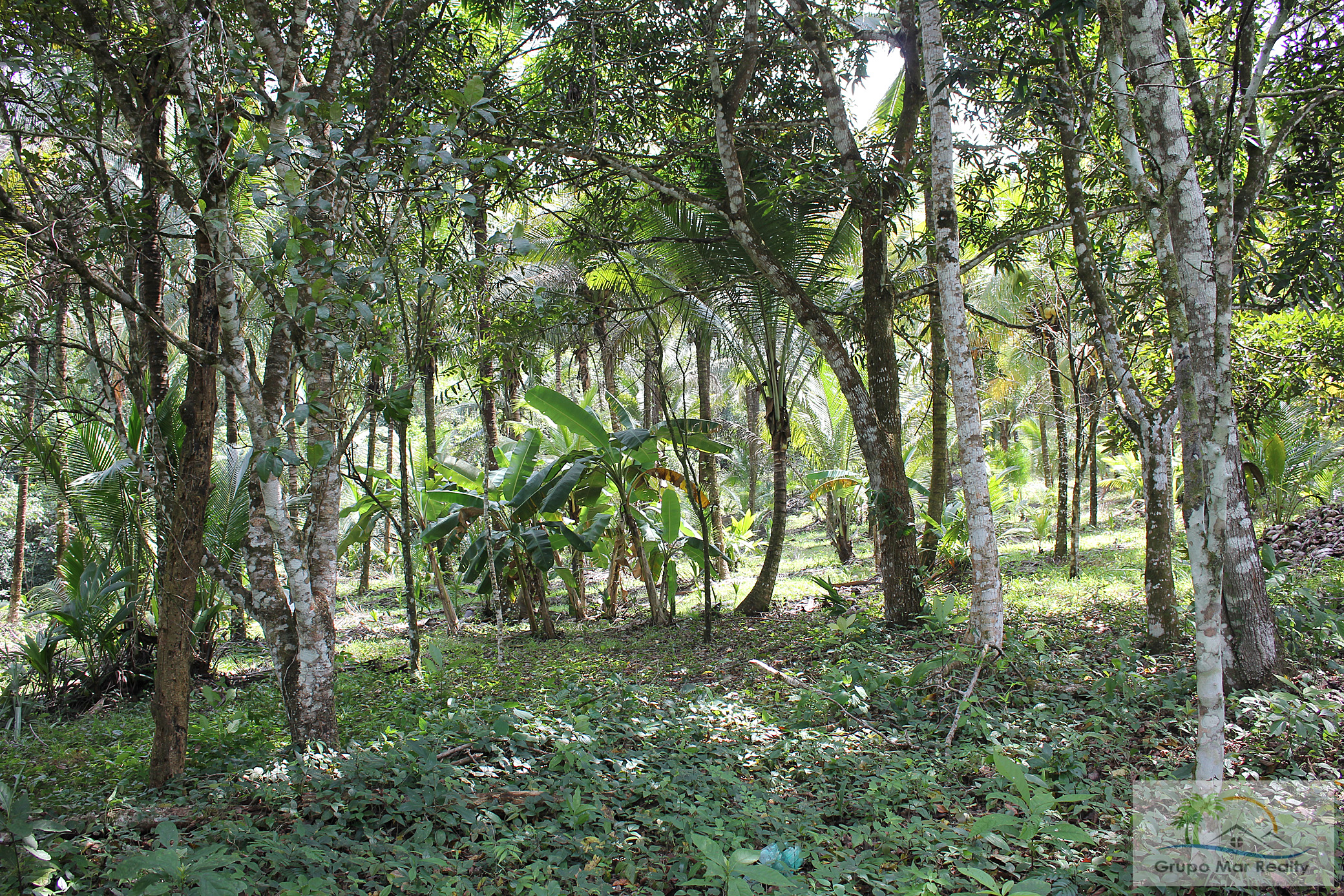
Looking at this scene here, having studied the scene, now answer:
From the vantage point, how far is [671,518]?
343 inches

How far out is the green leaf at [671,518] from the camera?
8680 millimetres

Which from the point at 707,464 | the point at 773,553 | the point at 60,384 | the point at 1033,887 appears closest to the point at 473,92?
the point at 60,384

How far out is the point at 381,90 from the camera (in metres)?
4.63

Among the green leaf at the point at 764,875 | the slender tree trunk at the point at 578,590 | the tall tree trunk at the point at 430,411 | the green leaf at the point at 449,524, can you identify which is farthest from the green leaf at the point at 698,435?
the green leaf at the point at 764,875

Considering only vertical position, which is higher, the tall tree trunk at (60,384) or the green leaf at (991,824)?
the tall tree trunk at (60,384)

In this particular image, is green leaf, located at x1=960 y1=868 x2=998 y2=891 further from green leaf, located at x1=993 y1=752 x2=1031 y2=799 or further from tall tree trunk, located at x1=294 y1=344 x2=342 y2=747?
tall tree trunk, located at x1=294 y1=344 x2=342 y2=747

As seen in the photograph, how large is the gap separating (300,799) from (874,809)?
8.79 feet

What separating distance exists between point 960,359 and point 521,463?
209 inches

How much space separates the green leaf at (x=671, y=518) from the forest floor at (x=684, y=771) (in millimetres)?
2306

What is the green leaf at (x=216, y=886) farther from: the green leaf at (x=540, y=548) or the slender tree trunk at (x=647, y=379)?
the green leaf at (x=540, y=548)

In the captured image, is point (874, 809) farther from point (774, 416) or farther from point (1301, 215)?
point (774, 416)

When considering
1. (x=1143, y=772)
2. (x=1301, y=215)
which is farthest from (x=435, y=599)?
(x=1301, y=215)

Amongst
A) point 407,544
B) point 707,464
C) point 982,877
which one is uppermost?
point 707,464

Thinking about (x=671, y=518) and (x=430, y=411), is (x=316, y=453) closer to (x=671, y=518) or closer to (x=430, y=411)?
(x=671, y=518)
